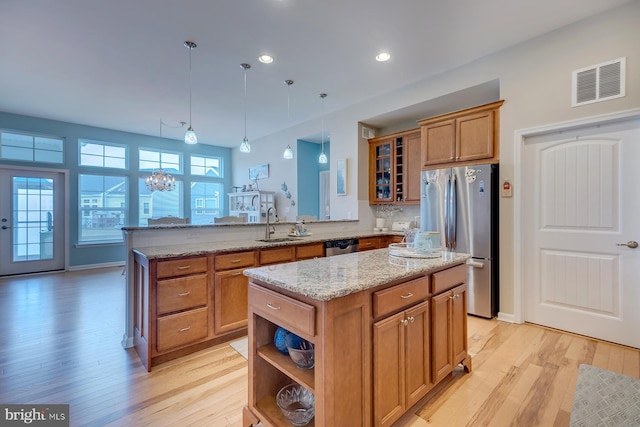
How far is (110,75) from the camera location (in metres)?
3.82

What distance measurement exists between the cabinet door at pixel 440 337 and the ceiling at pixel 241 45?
2512 mm

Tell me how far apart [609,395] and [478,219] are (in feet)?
5.86

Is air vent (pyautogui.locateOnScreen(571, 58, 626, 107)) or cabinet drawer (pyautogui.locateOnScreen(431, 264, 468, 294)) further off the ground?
air vent (pyautogui.locateOnScreen(571, 58, 626, 107))

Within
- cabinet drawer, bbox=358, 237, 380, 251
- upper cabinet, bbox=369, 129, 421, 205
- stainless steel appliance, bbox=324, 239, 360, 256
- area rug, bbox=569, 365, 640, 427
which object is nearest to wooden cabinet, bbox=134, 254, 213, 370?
stainless steel appliance, bbox=324, 239, 360, 256

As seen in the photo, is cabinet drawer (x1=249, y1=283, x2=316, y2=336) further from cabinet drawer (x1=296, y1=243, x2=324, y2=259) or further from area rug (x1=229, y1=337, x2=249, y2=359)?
cabinet drawer (x1=296, y1=243, x2=324, y2=259)

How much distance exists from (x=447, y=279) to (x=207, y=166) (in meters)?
7.47

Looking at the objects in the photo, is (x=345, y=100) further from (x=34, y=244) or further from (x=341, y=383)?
(x=34, y=244)

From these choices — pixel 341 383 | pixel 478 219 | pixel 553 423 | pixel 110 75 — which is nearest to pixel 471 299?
pixel 478 219

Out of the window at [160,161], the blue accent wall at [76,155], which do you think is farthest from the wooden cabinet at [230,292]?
the window at [160,161]

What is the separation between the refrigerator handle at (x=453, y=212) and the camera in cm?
344

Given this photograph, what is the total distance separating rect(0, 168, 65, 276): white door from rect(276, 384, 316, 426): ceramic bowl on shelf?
21.5ft

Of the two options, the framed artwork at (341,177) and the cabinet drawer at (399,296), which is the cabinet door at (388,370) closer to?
the cabinet drawer at (399,296)

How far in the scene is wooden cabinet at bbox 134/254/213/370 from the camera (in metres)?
2.29

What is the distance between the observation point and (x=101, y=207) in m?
6.34
